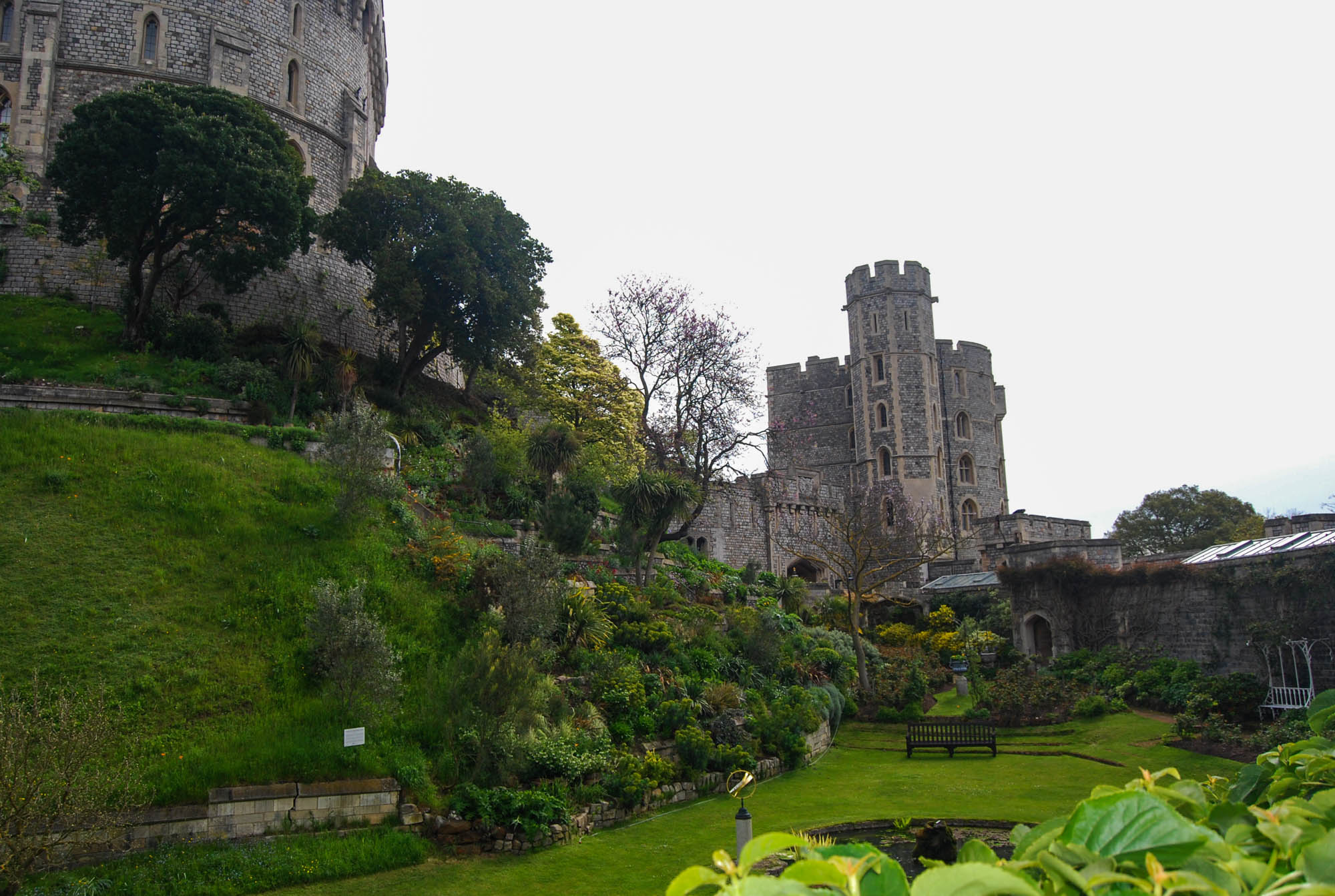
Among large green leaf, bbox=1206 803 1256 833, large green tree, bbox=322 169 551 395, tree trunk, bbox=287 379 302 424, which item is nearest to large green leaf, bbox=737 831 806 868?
large green leaf, bbox=1206 803 1256 833

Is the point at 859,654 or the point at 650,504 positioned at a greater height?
the point at 650,504

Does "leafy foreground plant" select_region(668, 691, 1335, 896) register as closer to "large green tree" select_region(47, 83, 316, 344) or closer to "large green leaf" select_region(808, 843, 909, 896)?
"large green leaf" select_region(808, 843, 909, 896)

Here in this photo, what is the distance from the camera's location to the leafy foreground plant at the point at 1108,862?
144 centimetres

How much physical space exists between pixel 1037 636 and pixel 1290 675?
842 centimetres

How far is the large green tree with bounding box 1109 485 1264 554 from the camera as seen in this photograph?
147 ft

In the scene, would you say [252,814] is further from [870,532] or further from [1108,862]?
[870,532]

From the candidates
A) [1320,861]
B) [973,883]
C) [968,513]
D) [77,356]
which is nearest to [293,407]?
[77,356]

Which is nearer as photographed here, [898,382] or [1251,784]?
[1251,784]

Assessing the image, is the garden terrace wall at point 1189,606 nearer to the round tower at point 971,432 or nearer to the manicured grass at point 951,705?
the manicured grass at point 951,705

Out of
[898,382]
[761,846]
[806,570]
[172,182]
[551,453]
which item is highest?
[898,382]

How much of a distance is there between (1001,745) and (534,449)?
39.5 ft

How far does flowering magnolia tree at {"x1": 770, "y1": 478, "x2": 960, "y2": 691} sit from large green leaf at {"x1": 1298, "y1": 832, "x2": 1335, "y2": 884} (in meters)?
25.5

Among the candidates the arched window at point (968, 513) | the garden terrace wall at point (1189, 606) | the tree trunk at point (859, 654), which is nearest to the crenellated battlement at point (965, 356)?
the arched window at point (968, 513)

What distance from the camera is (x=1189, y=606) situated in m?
21.4
